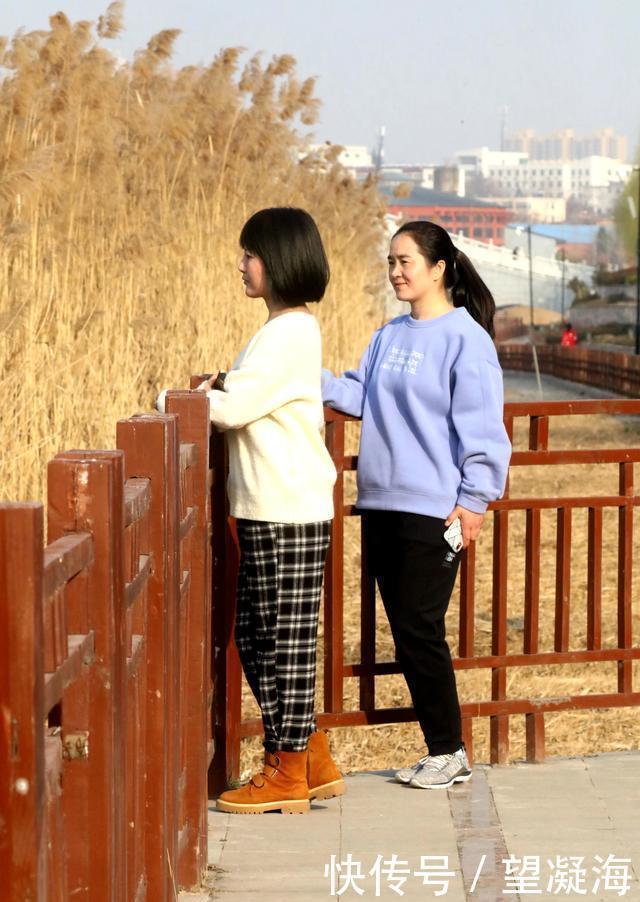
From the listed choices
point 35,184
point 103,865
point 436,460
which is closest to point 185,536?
point 436,460

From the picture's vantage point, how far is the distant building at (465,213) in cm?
14025

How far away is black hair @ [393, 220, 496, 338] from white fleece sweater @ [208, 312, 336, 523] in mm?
444

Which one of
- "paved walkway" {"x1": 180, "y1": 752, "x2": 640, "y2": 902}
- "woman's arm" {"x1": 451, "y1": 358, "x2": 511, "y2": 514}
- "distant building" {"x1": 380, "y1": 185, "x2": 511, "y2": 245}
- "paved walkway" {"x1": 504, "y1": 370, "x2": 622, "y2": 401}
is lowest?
"paved walkway" {"x1": 504, "y1": 370, "x2": 622, "y2": 401}

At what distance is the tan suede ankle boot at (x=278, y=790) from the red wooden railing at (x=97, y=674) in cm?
70

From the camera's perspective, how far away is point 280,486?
12.7ft

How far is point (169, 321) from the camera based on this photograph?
9.19 m

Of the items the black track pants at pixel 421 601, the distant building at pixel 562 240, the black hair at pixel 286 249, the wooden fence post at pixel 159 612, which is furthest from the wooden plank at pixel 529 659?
the distant building at pixel 562 240

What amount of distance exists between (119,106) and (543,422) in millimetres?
5204

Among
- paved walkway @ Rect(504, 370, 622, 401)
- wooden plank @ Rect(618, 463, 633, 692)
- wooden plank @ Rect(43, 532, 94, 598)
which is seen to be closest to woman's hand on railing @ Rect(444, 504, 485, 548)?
wooden plank @ Rect(618, 463, 633, 692)

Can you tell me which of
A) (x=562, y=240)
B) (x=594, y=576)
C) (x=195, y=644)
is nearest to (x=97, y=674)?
(x=195, y=644)

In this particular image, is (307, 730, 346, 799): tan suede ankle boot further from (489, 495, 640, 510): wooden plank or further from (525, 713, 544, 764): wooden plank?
(489, 495, 640, 510): wooden plank

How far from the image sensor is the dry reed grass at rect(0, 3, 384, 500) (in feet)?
22.5

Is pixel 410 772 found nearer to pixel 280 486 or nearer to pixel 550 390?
pixel 280 486

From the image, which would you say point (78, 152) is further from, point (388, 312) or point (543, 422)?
point (388, 312)
